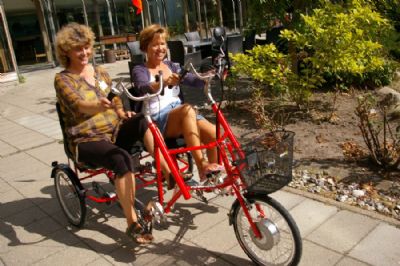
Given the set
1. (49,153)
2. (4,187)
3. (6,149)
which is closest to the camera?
(4,187)

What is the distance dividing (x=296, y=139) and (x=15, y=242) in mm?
3390

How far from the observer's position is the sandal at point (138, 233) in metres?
2.92

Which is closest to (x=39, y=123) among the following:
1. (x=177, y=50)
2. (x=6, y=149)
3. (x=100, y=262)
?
(x=6, y=149)

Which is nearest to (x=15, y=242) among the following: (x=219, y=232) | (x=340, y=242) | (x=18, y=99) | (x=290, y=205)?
(x=219, y=232)

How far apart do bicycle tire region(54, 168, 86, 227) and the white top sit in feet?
3.03

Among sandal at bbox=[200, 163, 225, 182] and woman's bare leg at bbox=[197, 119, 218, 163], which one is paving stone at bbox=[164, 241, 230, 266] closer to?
sandal at bbox=[200, 163, 225, 182]

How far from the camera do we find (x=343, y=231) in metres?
2.98

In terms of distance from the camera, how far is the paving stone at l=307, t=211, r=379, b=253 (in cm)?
283

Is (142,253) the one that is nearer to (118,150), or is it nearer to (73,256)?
(73,256)

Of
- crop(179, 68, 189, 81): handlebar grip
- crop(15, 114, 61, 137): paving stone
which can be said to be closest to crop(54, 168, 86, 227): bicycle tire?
crop(179, 68, 189, 81): handlebar grip

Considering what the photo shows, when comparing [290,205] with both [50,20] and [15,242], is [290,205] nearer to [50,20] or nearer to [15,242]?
[15,242]

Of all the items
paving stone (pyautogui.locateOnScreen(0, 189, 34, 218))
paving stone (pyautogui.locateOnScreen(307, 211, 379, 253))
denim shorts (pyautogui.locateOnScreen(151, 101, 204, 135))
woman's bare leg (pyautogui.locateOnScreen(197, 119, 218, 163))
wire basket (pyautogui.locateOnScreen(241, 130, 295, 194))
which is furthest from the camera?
paving stone (pyautogui.locateOnScreen(0, 189, 34, 218))

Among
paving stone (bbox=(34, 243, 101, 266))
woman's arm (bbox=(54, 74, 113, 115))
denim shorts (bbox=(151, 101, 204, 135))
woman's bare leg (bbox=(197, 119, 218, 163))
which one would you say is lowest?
paving stone (bbox=(34, 243, 101, 266))

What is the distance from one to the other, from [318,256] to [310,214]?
0.59 meters
